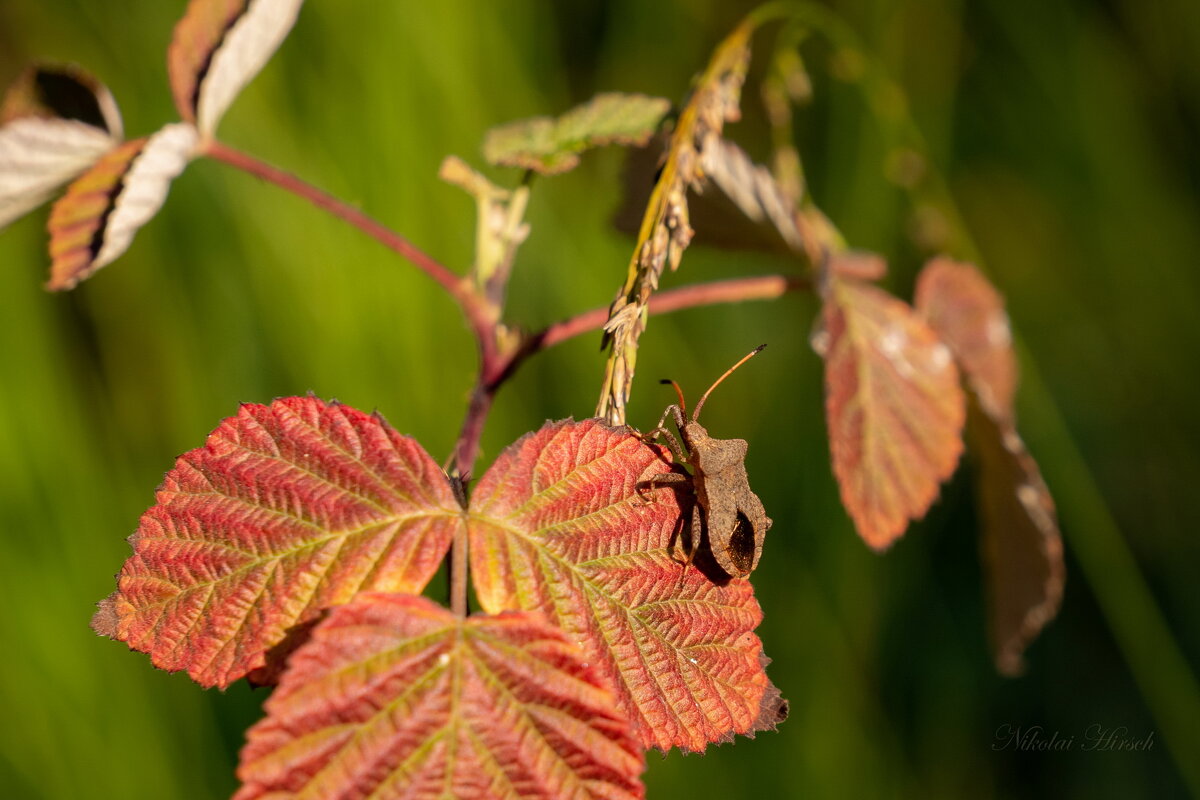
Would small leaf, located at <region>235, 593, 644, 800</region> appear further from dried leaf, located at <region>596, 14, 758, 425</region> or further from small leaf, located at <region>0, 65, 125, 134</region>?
small leaf, located at <region>0, 65, 125, 134</region>

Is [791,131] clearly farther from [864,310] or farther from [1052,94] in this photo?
[864,310]

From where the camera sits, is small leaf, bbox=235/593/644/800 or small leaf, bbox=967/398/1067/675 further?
small leaf, bbox=967/398/1067/675


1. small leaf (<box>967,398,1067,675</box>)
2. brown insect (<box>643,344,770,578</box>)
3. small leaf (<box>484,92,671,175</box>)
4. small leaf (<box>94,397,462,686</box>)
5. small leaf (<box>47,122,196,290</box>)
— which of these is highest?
small leaf (<box>47,122,196,290</box>)

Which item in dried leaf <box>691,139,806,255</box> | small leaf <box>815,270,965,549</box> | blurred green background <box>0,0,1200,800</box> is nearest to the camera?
small leaf <box>815,270,965,549</box>

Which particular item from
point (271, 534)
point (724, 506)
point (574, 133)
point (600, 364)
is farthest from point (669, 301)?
point (600, 364)

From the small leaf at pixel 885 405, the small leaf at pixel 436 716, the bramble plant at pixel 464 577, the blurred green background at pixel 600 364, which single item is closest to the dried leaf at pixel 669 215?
the bramble plant at pixel 464 577

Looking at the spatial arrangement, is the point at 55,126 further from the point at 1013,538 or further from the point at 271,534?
the point at 1013,538

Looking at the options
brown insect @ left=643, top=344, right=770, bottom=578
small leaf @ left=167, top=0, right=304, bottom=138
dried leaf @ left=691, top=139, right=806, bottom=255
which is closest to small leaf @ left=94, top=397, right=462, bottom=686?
brown insect @ left=643, top=344, right=770, bottom=578
